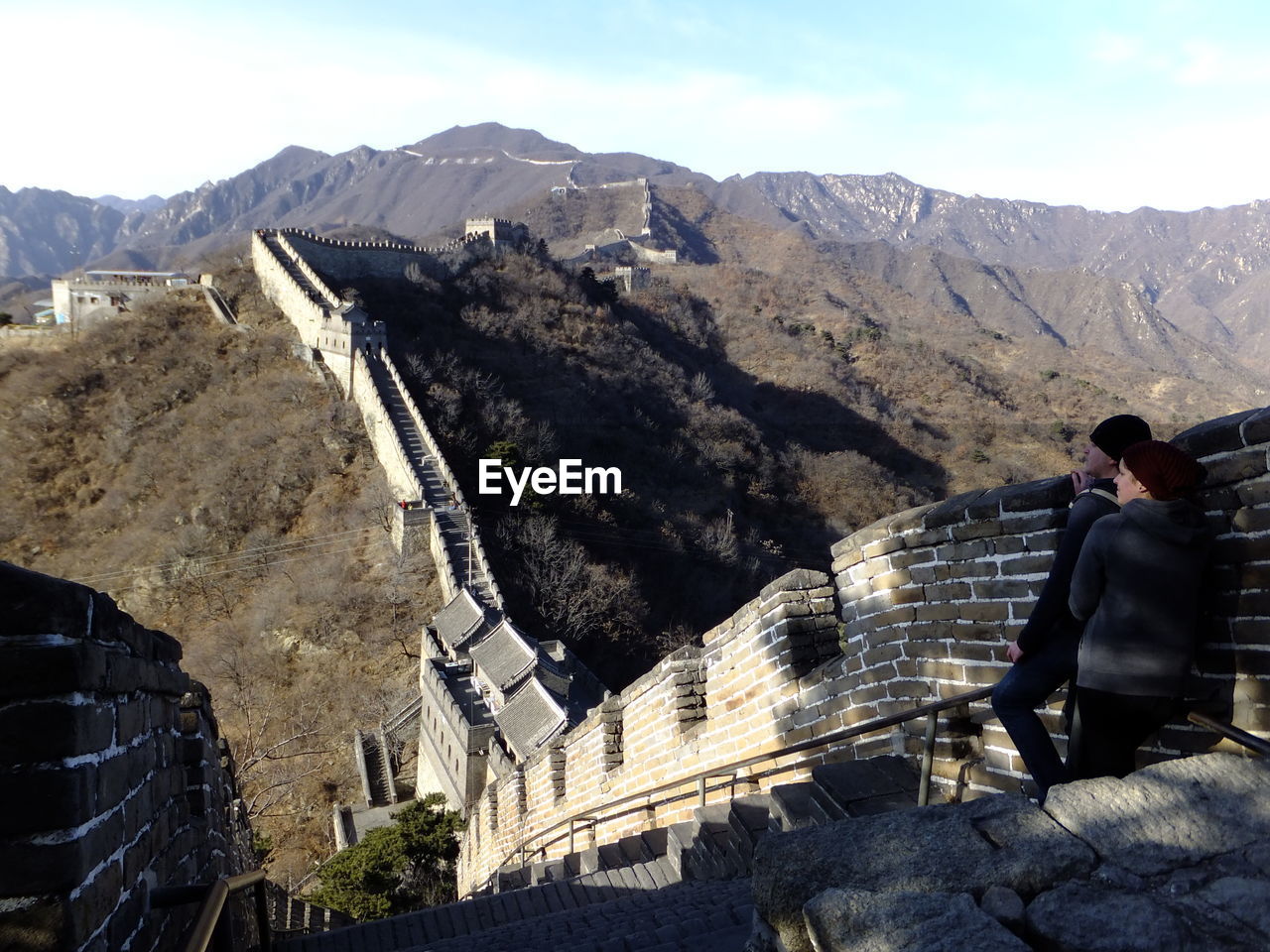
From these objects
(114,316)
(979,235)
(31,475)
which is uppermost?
(979,235)

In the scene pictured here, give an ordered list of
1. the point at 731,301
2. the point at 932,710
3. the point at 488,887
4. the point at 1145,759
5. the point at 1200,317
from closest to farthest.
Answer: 1. the point at 1145,759
2. the point at 932,710
3. the point at 488,887
4. the point at 731,301
5. the point at 1200,317

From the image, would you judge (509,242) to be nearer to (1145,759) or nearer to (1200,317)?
(1145,759)

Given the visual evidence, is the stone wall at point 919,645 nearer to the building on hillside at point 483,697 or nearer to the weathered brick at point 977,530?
the weathered brick at point 977,530

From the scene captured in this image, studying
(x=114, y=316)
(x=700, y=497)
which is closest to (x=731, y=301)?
(x=700, y=497)

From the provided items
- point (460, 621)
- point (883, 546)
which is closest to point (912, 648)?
point (883, 546)

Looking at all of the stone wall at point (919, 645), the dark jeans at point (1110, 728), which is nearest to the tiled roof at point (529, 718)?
the stone wall at point (919, 645)

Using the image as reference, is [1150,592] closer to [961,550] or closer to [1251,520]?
[1251,520]
